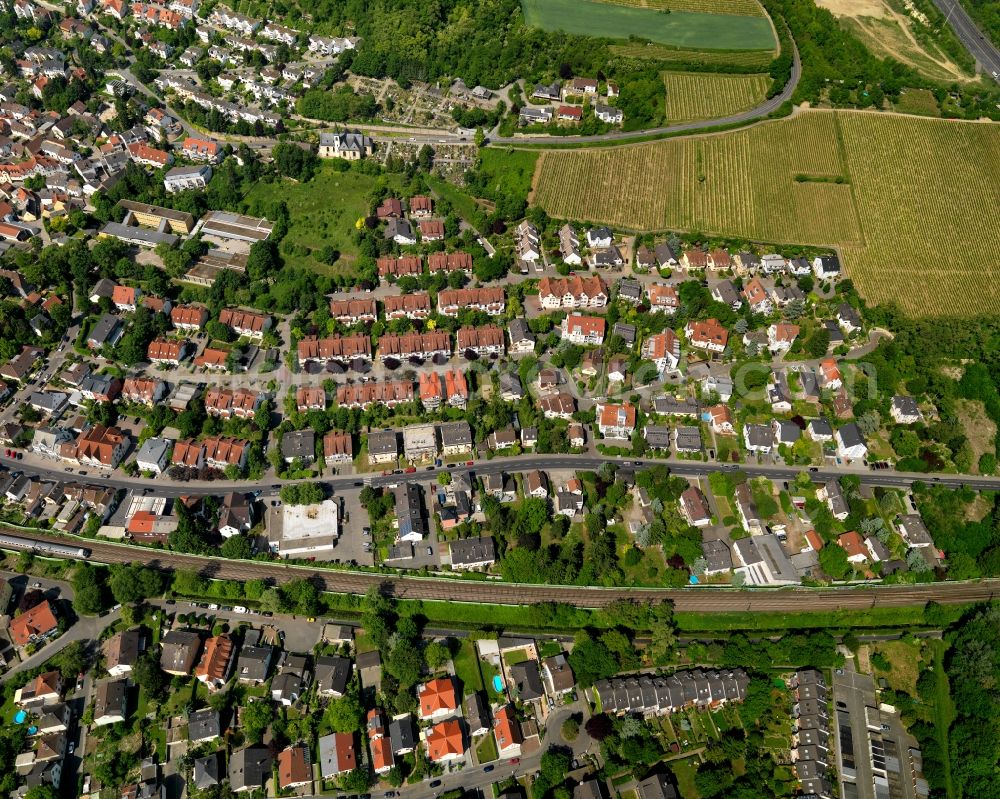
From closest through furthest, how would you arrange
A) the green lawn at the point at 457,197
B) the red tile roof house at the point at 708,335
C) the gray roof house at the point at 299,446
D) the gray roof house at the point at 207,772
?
the gray roof house at the point at 207,772, the gray roof house at the point at 299,446, the red tile roof house at the point at 708,335, the green lawn at the point at 457,197

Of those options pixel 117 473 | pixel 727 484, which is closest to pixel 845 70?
pixel 727 484

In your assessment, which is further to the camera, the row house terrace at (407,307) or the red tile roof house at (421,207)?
the red tile roof house at (421,207)

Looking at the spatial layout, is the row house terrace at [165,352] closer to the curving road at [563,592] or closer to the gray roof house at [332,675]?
the curving road at [563,592]

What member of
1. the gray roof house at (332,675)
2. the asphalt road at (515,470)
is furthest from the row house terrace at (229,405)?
the gray roof house at (332,675)

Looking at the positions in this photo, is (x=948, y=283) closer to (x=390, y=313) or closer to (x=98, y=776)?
(x=390, y=313)

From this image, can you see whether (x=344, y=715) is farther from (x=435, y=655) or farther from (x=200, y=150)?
(x=200, y=150)

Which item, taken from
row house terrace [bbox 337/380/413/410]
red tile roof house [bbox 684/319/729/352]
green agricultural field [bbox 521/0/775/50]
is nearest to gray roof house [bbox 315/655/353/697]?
row house terrace [bbox 337/380/413/410]

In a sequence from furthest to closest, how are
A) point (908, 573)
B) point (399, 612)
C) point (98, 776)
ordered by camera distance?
point (908, 573) → point (399, 612) → point (98, 776)
